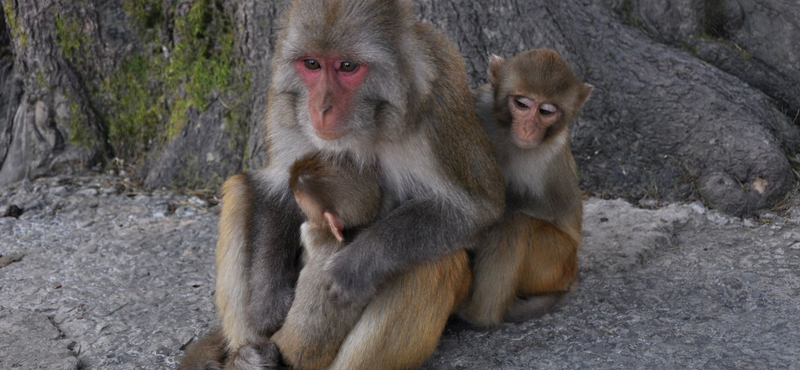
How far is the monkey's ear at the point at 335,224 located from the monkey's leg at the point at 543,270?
0.98m

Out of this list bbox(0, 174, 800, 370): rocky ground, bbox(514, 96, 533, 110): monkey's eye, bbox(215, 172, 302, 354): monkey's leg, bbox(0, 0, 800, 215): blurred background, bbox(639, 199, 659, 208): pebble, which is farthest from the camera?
bbox(639, 199, 659, 208): pebble

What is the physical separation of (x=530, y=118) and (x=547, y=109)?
0.38 ft

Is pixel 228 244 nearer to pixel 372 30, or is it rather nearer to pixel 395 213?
pixel 395 213

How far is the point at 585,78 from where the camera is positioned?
5.70 m

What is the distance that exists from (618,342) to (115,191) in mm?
3782

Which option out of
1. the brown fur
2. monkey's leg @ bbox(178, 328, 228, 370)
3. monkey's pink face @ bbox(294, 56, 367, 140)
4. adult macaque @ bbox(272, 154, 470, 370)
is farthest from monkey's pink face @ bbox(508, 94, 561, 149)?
monkey's leg @ bbox(178, 328, 228, 370)

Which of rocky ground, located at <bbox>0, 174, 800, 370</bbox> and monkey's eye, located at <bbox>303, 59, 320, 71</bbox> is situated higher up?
monkey's eye, located at <bbox>303, 59, 320, 71</bbox>

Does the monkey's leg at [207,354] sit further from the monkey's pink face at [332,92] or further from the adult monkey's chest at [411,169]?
the monkey's pink face at [332,92]

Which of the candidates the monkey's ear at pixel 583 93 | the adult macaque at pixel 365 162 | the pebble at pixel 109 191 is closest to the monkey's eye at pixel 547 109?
the monkey's ear at pixel 583 93

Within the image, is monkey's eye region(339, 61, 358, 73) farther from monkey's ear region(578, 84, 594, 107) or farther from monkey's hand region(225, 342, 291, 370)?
monkey's ear region(578, 84, 594, 107)

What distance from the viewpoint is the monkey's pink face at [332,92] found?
11.3ft

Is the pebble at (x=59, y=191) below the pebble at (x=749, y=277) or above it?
below

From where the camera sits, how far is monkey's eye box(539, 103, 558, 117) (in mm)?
4281

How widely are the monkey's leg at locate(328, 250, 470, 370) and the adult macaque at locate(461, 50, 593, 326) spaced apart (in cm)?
56
